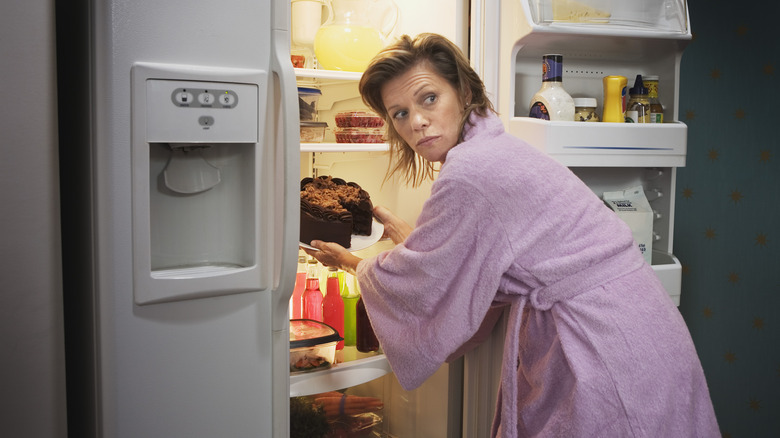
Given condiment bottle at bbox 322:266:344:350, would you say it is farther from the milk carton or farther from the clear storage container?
the clear storage container

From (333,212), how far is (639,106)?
99 centimetres

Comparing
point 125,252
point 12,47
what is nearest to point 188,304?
point 125,252

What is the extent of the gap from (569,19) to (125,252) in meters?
1.33

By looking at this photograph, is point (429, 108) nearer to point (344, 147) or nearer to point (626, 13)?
point (344, 147)

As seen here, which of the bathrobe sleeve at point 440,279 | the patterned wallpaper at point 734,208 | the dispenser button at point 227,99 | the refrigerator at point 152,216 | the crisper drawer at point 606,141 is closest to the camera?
the refrigerator at point 152,216

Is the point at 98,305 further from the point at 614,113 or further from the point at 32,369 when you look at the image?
the point at 614,113

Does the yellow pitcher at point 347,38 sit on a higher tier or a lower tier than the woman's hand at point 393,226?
higher

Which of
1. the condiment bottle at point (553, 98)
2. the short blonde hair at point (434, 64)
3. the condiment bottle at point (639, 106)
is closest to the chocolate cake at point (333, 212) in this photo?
the short blonde hair at point (434, 64)

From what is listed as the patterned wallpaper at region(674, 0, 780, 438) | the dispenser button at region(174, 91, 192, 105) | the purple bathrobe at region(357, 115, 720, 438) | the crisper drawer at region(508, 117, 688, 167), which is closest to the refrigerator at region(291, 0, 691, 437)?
the crisper drawer at region(508, 117, 688, 167)

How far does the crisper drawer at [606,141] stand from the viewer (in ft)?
6.09

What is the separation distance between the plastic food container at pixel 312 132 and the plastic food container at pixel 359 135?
81 millimetres

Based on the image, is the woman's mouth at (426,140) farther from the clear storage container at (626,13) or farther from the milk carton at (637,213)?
the milk carton at (637,213)

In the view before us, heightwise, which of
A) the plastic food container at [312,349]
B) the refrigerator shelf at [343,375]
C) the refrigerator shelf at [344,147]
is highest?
A: the refrigerator shelf at [344,147]

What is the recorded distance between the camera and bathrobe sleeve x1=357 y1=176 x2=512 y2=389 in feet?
5.06
